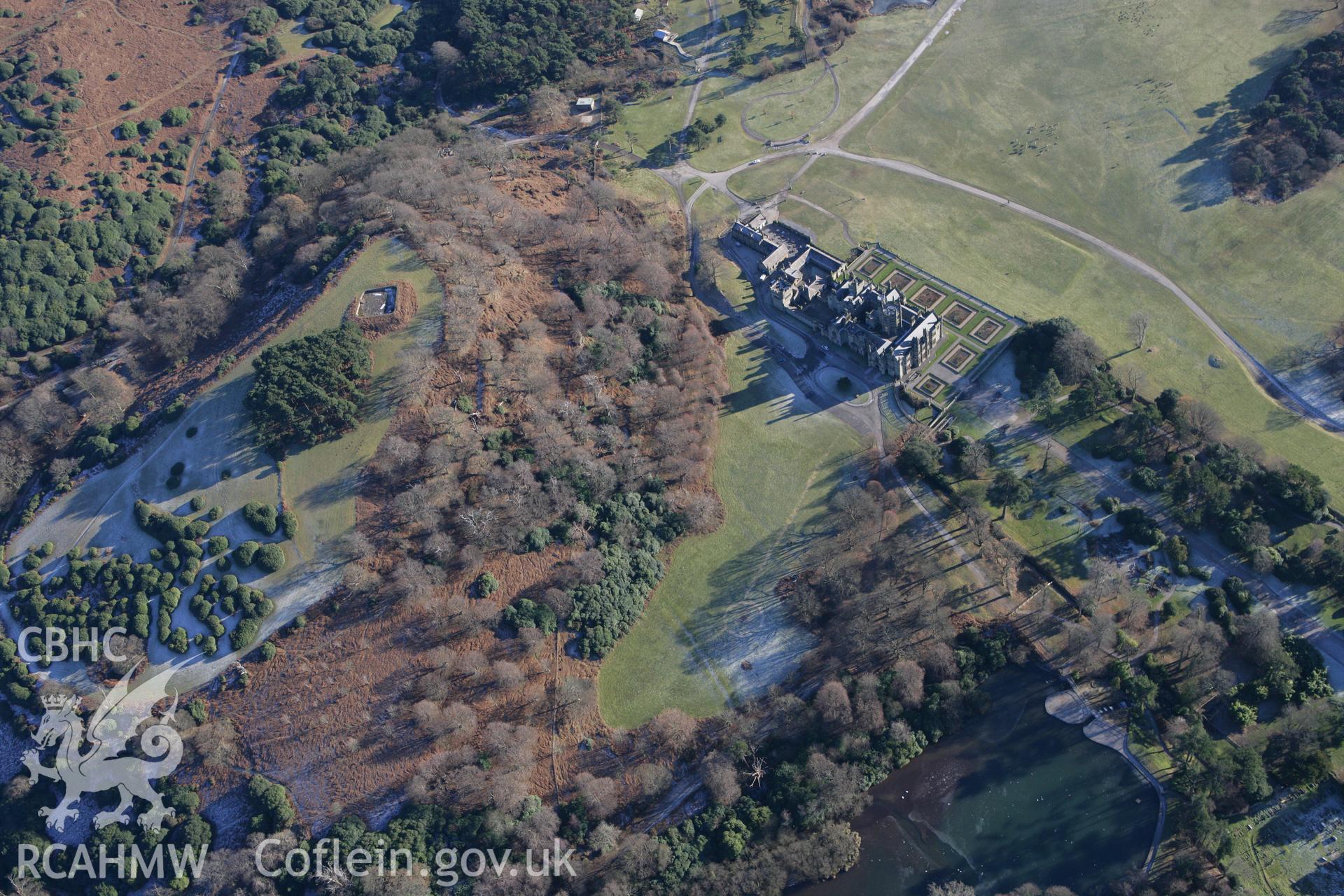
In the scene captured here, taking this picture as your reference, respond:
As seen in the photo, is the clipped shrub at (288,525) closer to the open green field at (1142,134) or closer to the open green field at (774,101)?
the open green field at (774,101)

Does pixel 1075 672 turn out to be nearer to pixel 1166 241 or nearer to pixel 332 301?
pixel 1166 241

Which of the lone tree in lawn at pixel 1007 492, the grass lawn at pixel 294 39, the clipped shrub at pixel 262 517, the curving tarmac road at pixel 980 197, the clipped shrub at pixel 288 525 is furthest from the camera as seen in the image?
the grass lawn at pixel 294 39

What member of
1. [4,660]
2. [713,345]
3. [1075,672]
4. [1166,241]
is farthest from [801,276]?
[4,660]

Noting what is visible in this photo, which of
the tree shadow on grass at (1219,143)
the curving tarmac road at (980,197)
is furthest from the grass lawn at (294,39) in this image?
the tree shadow on grass at (1219,143)

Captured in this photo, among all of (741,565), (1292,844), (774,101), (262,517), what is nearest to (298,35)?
(774,101)

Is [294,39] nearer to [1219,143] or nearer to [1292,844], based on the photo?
[1219,143]

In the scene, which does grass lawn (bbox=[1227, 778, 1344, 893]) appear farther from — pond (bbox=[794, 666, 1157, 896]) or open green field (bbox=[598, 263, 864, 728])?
open green field (bbox=[598, 263, 864, 728])
